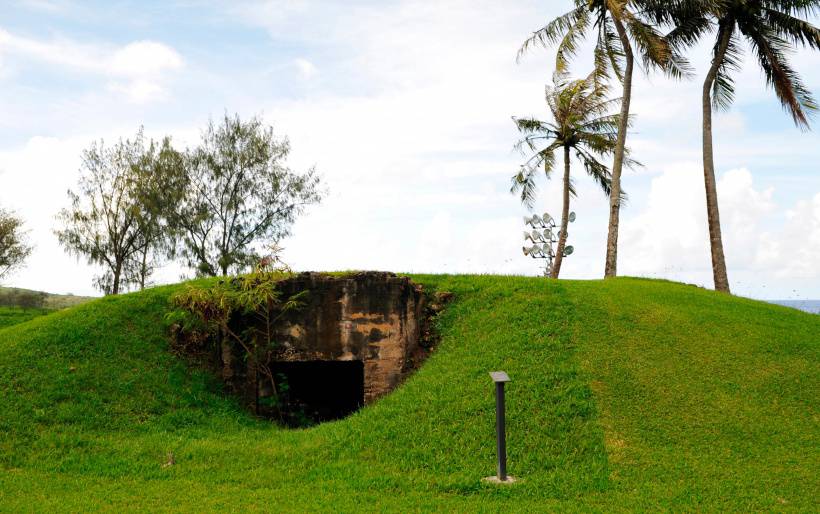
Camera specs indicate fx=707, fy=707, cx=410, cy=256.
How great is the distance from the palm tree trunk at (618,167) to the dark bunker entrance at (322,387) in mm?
9375

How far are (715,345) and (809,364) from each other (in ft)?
5.69

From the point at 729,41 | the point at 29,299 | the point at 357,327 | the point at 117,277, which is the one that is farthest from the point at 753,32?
the point at 29,299

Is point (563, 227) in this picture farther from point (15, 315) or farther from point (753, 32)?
point (15, 315)

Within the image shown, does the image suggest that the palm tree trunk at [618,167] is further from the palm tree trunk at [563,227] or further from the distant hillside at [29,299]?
the distant hillside at [29,299]

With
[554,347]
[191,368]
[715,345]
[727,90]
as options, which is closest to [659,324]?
[715,345]

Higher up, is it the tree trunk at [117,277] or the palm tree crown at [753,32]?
the palm tree crown at [753,32]

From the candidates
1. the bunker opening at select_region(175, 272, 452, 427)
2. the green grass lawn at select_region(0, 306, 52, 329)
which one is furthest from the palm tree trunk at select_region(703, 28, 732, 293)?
the green grass lawn at select_region(0, 306, 52, 329)

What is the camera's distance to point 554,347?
12.8m

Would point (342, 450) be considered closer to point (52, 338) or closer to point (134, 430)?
point (134, 430)

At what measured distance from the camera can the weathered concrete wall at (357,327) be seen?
45.8 feet

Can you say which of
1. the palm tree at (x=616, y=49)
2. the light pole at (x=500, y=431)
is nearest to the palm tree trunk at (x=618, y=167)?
the palm tree at (x=616, y=49)

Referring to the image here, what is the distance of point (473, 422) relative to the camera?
35.5ft

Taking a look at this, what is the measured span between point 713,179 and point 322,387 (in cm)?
1405

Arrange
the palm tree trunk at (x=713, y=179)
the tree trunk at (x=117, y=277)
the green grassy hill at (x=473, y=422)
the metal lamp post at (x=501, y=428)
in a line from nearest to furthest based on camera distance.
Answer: the green grassy hill at (x=473, y=422), the metal lamp post at (x=501, y=428), the palm tree trunk at (x=713, y=179), the tree trunk at (x=117, y=277)
